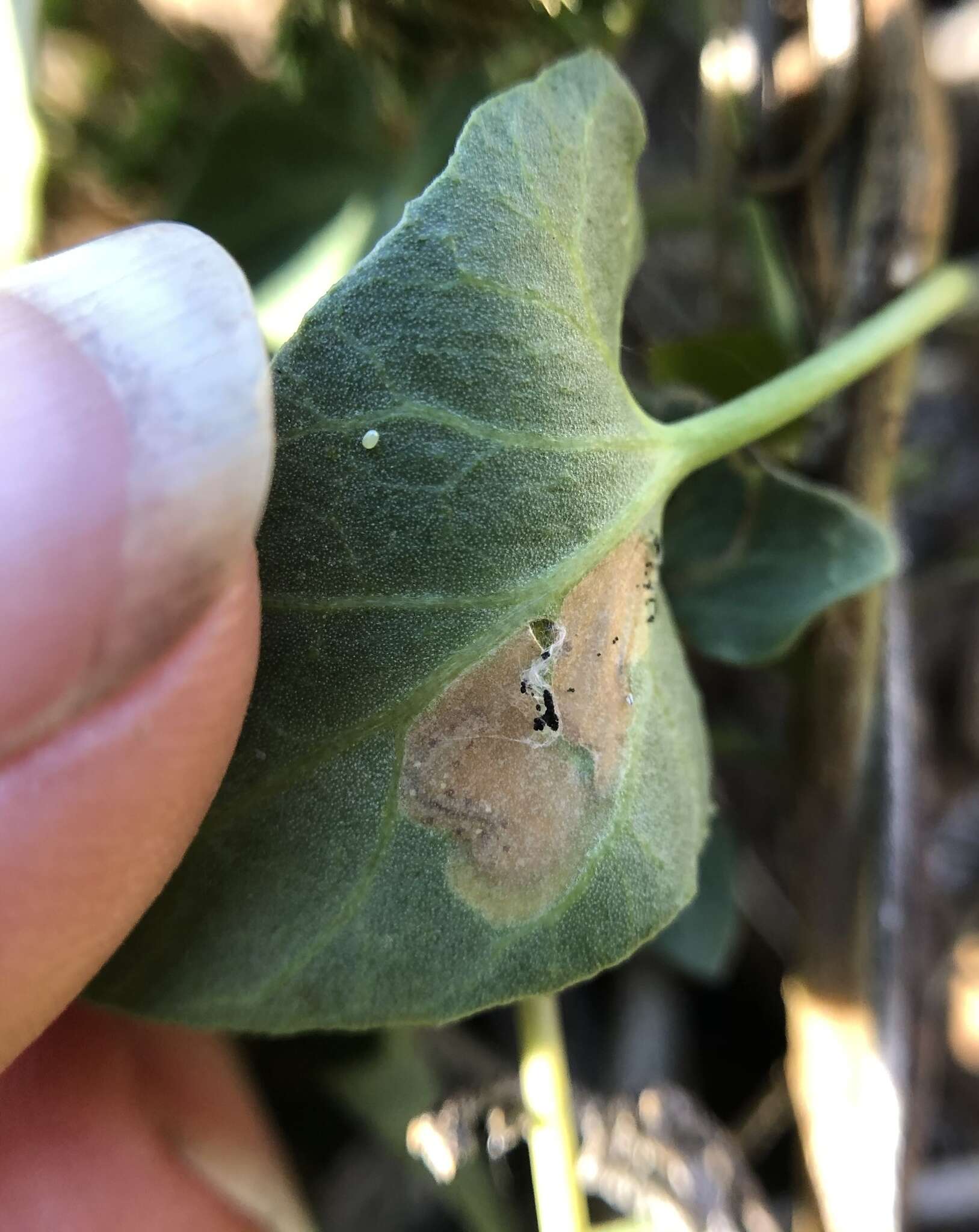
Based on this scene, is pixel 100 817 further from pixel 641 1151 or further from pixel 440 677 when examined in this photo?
pixel 641 1151

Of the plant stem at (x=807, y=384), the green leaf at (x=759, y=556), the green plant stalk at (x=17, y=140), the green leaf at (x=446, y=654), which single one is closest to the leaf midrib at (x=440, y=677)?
the green leaf at (x=446, y=654)

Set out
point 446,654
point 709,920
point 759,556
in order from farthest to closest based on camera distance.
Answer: point 709,920 < point 759,556 < point 446,654

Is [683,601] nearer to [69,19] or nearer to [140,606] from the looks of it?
[140,606]

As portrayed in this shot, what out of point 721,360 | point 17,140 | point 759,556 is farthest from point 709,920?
point 17,140

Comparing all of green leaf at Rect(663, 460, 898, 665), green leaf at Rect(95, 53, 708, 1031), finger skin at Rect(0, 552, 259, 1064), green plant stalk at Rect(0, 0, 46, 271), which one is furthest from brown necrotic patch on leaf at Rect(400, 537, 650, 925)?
green plant stalk at Rect(0, 0, 46, 271)

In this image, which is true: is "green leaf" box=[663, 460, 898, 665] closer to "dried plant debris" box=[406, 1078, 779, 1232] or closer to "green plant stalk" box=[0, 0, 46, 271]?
"dried plant debris" box=[406, 1078, 779, 1232]

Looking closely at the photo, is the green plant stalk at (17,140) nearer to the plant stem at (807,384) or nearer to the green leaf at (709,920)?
the plant stem at (807,384)

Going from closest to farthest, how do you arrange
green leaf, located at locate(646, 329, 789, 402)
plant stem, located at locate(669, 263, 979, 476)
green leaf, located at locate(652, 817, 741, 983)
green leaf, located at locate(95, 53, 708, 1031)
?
green leaf, located at locate(95, 53, 708, 1031), plant stem, located at locate(669, 263, 979, 476), green leaf, located at locate(646, 329, 789, 402), green leaf, located at locate(652, 817, 741, 983)
